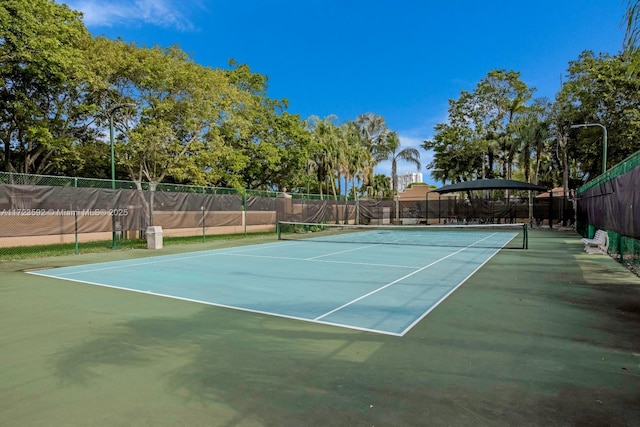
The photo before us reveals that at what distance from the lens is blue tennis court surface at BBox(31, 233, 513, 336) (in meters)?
5.81

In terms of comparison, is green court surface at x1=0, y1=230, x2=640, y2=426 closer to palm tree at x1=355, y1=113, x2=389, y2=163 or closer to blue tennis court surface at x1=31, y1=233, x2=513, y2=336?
blue tennis court surface at x1=31, y1=233, x2=513, y2=336

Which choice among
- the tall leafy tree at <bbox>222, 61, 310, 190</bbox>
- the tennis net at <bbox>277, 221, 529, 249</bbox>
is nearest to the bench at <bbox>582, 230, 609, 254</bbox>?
the tennis net at <bbox>277, 221, 529, 249</bbox>

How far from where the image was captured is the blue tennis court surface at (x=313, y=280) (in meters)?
5.81

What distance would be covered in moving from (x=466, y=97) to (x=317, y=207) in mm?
19551

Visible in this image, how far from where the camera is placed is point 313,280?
8.35 m

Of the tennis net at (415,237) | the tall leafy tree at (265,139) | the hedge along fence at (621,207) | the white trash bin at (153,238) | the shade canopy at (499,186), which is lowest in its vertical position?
the tennis net at (415,237)

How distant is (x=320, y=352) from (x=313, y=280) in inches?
166

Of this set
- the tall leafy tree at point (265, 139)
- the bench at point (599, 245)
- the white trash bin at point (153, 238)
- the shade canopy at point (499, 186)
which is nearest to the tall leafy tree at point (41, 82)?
the white trash bin at point (153, 238)

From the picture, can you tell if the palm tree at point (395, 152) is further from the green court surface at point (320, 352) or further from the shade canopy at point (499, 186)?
the green court surface at point (320, 352)

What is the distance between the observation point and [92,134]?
2198 centimetres

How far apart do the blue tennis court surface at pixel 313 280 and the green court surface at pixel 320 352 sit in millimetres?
65

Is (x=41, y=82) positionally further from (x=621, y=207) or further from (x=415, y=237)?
(x=621, y=207)

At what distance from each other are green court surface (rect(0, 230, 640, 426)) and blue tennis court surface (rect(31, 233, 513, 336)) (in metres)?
0.06

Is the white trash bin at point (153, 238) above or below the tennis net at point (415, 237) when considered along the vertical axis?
above
